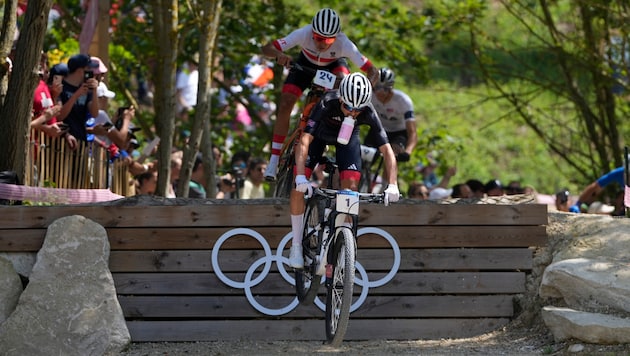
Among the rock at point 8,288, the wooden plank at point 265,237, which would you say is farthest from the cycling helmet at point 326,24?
the rock at point 8,288

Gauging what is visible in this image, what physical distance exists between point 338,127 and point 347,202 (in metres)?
1.02

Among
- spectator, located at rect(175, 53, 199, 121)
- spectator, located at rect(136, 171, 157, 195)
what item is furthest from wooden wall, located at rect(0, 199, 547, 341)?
spectator, located at rect(175, 53, 199, 121)

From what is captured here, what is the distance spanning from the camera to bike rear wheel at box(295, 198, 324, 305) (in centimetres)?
930

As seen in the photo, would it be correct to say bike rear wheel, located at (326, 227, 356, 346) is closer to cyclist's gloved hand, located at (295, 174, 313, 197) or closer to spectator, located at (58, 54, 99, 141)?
cyclist's gloved hand, located at (295, 174, 313, 197)

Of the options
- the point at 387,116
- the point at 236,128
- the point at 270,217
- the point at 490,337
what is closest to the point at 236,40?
the point at 236,128

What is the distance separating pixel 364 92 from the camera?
899 cm

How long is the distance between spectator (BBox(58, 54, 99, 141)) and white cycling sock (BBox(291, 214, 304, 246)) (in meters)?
3.47

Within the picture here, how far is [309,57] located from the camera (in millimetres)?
11070

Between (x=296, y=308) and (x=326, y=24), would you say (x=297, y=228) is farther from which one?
(x=326, y=24)

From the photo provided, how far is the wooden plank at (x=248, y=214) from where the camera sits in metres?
10.5

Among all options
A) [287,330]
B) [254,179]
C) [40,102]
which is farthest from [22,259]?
[254,179]

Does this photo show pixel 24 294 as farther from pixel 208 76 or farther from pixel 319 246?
pixel 208 76

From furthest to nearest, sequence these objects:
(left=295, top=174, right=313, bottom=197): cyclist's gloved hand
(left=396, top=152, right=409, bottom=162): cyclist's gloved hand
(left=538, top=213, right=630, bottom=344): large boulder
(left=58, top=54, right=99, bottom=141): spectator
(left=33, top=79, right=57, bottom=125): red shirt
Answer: (left=396, top=152, right=409, bottom=162): cyclist's gloved hand
(left=58, top=54, right=99, bottom=141): spectator
(left=33, top=79, right=57, bottom=125): red shirt
(left=538, top=213, right=630, bottom=344): large boulder
(left=295, top=174, right=313, bottom=197): cyclist's gloved hand

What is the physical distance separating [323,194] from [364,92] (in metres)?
0.91
